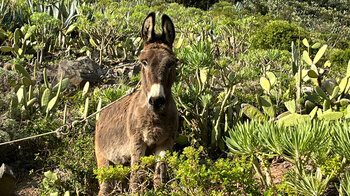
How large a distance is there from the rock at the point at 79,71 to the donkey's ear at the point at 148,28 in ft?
17.3

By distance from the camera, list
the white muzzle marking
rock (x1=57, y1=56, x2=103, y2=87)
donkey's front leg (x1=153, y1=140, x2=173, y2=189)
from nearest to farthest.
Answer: the white muzzle marking
donkey's front leg (x1=153, y1=140, x2=173, y2=189)
rock (x1=57, y1=56, x2=103, y2=87)

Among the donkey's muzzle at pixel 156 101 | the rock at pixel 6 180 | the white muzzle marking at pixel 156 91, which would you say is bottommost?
the rock at pixel 6 180

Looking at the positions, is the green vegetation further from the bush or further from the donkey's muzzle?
the donkey's muzzle

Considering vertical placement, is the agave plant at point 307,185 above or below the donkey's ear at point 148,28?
below

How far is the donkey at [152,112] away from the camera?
3.71 meters

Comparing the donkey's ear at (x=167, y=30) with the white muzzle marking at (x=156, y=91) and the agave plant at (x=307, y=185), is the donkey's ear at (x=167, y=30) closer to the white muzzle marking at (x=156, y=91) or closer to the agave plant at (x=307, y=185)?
the white muzzle marking at (x=156, y=91)

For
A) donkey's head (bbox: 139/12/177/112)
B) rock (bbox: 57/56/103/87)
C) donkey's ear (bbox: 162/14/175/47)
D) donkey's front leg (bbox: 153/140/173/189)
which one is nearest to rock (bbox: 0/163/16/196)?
Result: donkey's front leg (bbox: 153/140/173/189)

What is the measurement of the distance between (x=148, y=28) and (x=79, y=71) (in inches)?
218

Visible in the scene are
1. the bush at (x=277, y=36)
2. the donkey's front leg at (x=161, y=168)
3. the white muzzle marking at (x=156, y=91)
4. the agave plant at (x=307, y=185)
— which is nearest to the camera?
the agave plant at (x=307, y=185)

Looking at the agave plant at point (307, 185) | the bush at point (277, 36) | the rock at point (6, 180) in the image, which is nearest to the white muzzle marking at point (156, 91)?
the agave plant at point (307, 185)

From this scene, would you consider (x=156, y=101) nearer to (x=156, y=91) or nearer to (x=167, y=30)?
(x=156, y=91)

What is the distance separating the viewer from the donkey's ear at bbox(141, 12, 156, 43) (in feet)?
13.2

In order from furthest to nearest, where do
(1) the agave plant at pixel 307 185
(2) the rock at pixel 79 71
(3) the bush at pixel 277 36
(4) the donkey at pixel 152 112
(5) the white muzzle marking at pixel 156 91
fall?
1. (3) the bush at pixel 277 36
2. (2) the rock at pixel 79 71
3. (4) the donkey at pixel 152 112
4. (5) the white muzzle marking at pixel 156 91
5. (1) the agave plant at pixel 307 185

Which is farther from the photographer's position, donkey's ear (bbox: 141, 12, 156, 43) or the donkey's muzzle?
donkey's ear (bbox: 141, 12, 156, 43)
